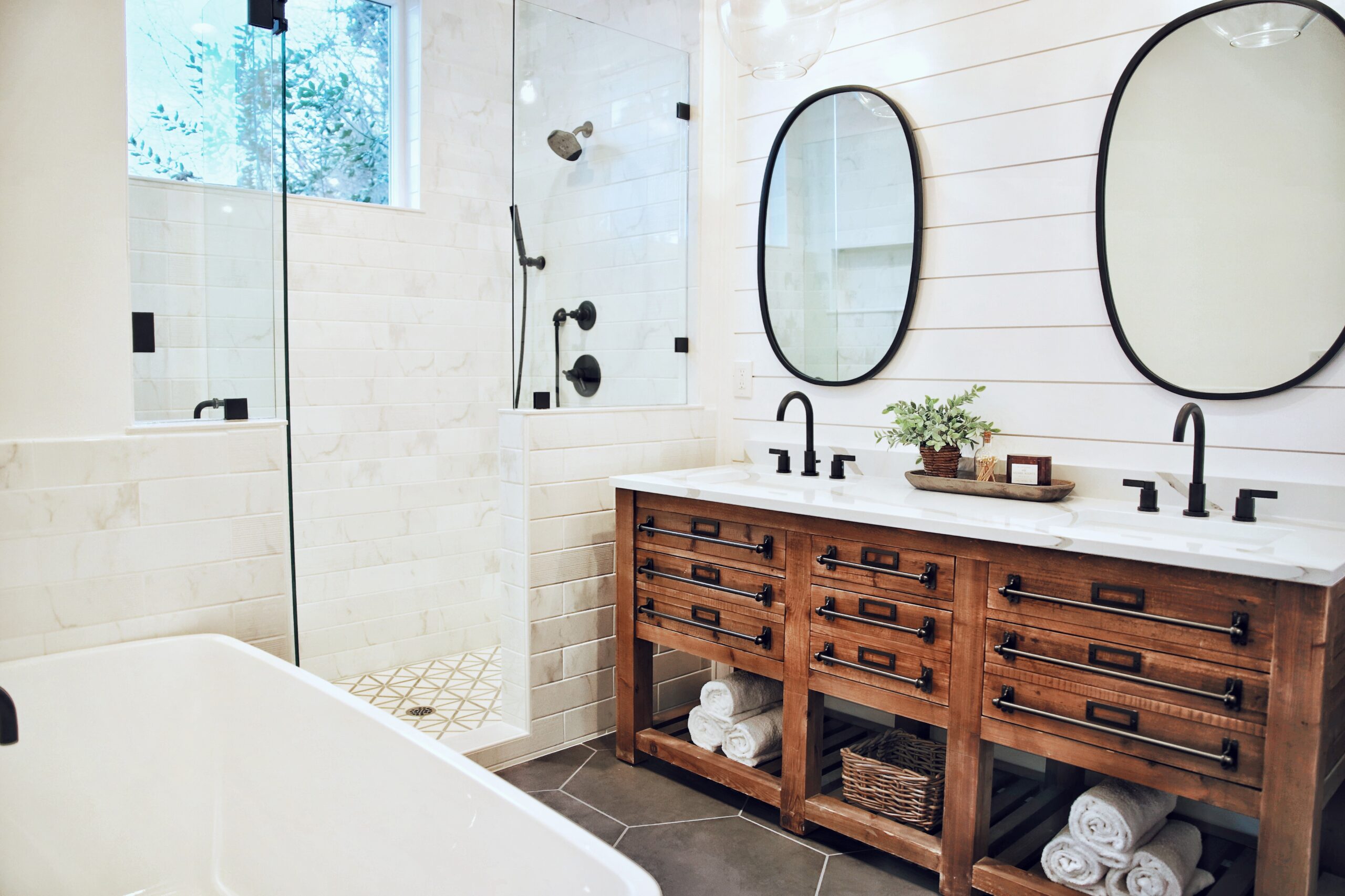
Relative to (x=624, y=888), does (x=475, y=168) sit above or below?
above

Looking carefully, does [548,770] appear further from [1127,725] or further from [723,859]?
[1127,725]

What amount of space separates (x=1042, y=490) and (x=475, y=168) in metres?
2.70

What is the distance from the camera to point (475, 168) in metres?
3.79

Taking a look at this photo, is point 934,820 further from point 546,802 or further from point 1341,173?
point 1341,173

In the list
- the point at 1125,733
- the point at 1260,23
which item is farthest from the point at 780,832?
the point at 1260,23

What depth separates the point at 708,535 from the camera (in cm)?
246

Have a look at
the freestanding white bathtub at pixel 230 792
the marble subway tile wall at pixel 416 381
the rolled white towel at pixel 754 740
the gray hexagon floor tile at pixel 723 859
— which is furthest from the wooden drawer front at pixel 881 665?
the marble subway tile wall at pixel 416 381

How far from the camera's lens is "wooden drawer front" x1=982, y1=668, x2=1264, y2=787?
1575mm

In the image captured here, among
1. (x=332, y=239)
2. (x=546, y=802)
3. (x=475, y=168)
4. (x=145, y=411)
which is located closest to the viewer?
(x=145, y=411)

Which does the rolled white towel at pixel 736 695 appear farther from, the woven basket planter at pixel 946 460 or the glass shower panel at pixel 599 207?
the glass shower panel at pixel 599 207

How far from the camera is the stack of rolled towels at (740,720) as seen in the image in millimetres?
2467

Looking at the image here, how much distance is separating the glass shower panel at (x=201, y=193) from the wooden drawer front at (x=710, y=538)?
1.13 meters

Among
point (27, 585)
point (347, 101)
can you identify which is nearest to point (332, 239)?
point (347, 101)

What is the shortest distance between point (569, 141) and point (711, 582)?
1.47 meters
